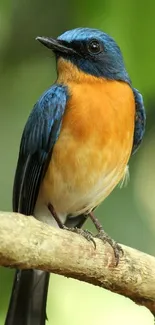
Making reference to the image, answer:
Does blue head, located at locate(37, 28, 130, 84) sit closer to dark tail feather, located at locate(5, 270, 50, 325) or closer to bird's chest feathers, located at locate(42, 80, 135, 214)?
bird's chest feathers, located at locate(42, 80, 135, 214)

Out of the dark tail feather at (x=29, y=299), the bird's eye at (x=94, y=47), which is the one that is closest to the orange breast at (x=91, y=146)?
the bird's eye at (x=94, y=47)

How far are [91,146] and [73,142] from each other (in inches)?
3.8

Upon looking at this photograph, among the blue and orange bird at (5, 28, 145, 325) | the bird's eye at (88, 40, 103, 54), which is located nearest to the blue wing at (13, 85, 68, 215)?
the blue and orange bird at (5, 28, 145, 325)

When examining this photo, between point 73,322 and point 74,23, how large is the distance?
4.33 feet

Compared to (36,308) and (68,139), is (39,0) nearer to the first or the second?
(68,139)

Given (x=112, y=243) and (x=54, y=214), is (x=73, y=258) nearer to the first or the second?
(x=112, y=243)

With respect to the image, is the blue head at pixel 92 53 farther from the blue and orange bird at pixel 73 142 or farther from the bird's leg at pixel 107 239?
the bird's leg at pixel 107 239

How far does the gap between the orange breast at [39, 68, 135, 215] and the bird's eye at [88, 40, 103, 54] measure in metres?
0.21

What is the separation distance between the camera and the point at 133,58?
8.41 ft

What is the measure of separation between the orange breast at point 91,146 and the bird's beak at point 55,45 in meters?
0.18

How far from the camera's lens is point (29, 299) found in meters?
3.61

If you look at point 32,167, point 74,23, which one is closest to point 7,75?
point 74,23

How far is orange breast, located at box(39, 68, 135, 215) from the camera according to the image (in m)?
3.43

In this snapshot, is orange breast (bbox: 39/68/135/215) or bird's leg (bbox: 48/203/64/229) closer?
orange breast (bbox: 39/68/135/215)
